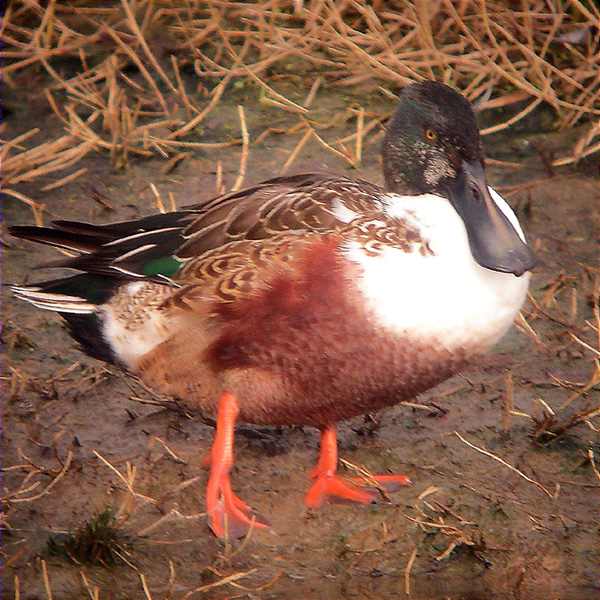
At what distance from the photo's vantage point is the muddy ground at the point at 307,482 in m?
3.31

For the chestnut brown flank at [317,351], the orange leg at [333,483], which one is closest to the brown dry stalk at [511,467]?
the orange leg at [333,483]

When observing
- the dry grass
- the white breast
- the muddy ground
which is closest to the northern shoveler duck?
the white breast

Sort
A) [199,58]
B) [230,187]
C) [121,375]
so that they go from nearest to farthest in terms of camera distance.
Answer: [121,375], [230,187], [199,58]

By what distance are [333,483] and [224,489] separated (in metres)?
0.31

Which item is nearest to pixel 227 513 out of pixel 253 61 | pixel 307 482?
pixel 307 482

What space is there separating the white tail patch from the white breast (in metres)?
0.84

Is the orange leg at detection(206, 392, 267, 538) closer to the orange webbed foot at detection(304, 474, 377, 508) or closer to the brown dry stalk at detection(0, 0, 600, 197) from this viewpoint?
the orange webbed foot at detection(304, 474, 377, 508)

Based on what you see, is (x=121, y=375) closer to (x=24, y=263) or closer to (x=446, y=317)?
(x=24, y=263)

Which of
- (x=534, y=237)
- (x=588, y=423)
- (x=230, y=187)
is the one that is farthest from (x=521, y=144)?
(x=588, y=423)

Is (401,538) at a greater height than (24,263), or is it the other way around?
(401,538)

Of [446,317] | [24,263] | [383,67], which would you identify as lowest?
[24,263]

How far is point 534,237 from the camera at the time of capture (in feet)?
15.5

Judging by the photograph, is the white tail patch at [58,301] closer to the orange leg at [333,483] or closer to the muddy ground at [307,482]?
the muddy ground at [307,482]

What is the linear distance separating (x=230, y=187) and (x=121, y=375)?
3.43 ft
